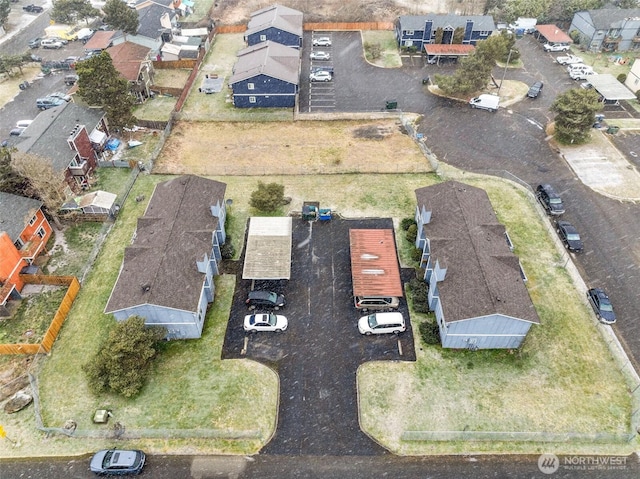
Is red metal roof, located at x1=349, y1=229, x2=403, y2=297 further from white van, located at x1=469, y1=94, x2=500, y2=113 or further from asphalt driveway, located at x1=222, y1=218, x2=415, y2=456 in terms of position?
white van, located at x1=469, y1=94, x2=500, y2=113

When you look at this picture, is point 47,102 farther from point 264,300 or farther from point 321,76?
point 264,300

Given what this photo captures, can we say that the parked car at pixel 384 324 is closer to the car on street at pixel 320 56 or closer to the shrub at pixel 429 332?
the shrub at pixel 429 332

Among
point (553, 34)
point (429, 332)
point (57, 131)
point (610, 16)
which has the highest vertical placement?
point (610, 16)

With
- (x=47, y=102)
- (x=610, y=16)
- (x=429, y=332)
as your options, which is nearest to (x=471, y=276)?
(x=429, y=332)

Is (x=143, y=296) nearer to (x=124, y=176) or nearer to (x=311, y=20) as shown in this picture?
(x=124, y=176)

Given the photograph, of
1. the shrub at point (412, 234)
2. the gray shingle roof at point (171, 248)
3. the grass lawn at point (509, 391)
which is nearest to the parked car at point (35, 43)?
the gray shingle roof at point (171, 248)

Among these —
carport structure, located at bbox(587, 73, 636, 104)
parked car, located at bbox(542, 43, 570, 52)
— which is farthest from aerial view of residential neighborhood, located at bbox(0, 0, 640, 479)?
parked car, located at bbox(542, 43, 570, 52)
